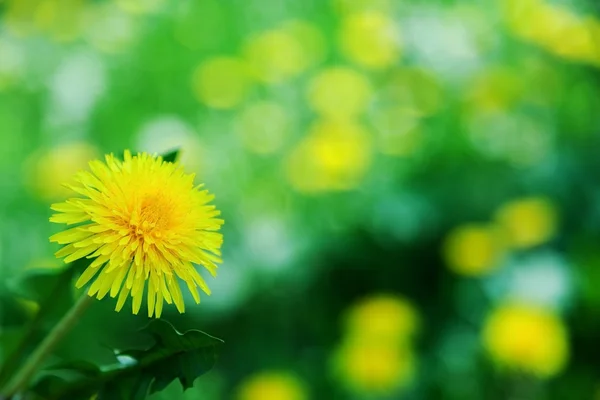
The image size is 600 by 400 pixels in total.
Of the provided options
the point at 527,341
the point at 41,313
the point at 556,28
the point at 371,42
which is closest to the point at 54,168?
the point at 371,42

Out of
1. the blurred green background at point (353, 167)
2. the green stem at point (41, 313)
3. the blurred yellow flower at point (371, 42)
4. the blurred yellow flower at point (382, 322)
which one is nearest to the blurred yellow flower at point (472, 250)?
the blurred green background at point (353, 167)

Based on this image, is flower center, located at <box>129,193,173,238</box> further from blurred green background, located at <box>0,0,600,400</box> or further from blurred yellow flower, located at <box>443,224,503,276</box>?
blurred yellow flower, located at <box>443,224,503,276</box>

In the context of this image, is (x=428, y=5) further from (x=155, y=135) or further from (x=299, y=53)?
(x=155, y=135)

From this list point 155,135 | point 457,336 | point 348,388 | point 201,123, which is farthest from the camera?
point 201,123

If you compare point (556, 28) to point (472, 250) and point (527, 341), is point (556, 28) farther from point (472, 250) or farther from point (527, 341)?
point (527, 341)

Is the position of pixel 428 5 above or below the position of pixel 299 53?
above

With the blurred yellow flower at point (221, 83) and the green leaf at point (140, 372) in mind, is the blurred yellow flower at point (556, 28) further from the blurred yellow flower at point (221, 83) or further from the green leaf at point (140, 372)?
the green leaf at point (140, 372)

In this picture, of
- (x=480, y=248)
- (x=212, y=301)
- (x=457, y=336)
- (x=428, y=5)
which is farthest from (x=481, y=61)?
(x=212, y=301)
